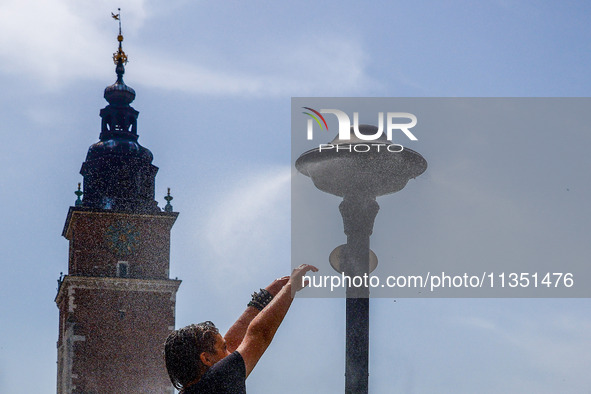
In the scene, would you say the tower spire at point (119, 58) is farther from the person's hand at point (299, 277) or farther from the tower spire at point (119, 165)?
the person's hand at point (299, 277)

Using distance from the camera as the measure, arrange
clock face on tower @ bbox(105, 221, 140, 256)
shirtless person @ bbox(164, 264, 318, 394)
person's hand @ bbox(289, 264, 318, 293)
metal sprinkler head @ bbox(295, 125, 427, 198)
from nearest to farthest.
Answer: shirtless person @ bbox(164, 264, 318, 394) → person's hand @ bbox(289, 264, 318, 293) → metal sprinkler head @ bbox(295, 125, 427, 198) → clock face on tower @ bbox(105, 221, 140, 256)

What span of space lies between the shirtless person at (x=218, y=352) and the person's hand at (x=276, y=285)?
Result: 0.26 metres

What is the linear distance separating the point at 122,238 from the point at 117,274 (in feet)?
6.45

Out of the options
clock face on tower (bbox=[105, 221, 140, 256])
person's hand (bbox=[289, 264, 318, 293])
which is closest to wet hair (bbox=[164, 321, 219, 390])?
person's hand (bbox=[289, 264, 318, 293])

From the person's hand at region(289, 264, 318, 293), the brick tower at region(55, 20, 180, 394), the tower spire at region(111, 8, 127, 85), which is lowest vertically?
the person's hand at region(289, 264, 318, 293)

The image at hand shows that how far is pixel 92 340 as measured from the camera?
2096 inches

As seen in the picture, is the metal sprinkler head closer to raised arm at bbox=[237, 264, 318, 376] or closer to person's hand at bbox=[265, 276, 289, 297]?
person's hand at bbox=[265, 276, 289, 297]

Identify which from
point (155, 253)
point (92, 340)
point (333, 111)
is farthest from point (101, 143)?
point (333, 111)

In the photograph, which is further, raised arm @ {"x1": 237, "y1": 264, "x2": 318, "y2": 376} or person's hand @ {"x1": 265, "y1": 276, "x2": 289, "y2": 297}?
person's hand @ {"x1": 265, "y1": 276, "x2": 289, "y2": 297}

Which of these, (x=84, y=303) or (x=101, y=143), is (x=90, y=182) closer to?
(x=101, y=143)

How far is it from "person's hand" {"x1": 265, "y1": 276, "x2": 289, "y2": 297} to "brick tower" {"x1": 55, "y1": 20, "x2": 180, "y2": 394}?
48.7 m

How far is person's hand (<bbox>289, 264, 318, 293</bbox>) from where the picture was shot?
4090 mm

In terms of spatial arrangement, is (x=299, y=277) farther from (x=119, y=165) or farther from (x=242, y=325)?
(x=119, y=165)

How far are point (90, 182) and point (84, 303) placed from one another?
21.7 ft
